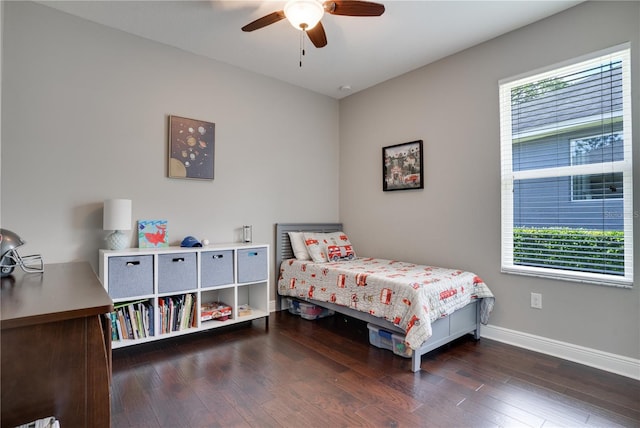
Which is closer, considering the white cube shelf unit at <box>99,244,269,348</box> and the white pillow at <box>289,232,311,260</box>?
the white cube shelf unit at <box>99,244,269,348</box>

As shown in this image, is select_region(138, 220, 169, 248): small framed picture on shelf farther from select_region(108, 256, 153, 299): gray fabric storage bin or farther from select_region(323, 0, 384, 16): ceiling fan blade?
select_region(323, 0, 384, 16): ceiling fan blade

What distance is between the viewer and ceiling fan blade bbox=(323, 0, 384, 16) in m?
2.04

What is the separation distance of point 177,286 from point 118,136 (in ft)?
4.51

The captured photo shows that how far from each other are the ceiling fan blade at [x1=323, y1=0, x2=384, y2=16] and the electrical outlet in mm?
2462

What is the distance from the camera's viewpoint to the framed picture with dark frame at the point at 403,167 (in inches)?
139

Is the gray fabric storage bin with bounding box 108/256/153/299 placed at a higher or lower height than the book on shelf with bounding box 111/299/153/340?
higher

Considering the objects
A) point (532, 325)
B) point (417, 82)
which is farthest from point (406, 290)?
point (417, 82)

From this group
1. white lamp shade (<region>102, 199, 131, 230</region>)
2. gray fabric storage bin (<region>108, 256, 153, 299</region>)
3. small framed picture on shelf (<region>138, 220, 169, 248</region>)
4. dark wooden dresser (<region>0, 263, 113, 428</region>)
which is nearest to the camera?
dark wooden dresser (<region>0, 263, 113, 428</region>)

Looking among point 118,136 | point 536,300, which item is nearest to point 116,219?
point 118,136

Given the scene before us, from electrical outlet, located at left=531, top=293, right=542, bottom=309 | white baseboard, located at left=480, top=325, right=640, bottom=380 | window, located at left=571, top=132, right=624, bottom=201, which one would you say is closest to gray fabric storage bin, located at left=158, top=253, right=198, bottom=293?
white baseboard, located at left=480, top=325, right=640, bottom=380

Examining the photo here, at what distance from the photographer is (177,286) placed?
8.85 ft

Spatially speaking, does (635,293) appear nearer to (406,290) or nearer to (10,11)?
(406,290)

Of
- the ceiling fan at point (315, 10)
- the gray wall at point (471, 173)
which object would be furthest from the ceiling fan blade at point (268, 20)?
the gray wall at point (471, 173)

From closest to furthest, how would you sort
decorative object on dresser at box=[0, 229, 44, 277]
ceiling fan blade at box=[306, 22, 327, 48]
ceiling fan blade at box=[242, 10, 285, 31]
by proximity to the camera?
decorative object on dresser at box=[0, 229, 44, 277] < ceiling fan blade at box=[242, 10, 285, 31] < ceiling fan blade at box=[306, 22, 327, 48]
